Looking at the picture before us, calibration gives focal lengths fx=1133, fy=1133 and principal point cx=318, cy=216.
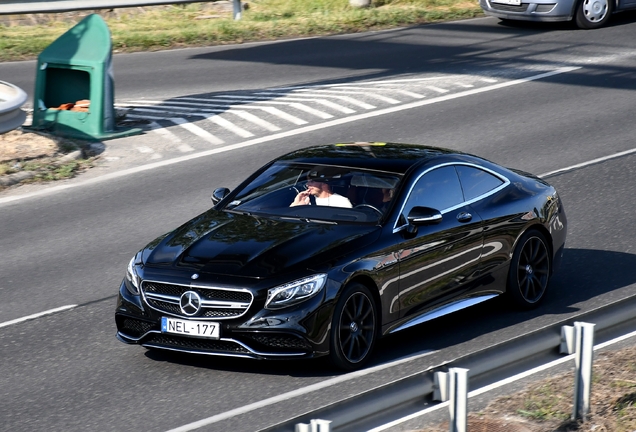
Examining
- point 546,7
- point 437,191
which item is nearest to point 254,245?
point 437,191

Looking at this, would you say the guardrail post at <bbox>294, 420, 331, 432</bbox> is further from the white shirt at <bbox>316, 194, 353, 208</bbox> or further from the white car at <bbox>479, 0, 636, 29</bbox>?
the white car at <bbox>479, 0, 636, 29</bbox>

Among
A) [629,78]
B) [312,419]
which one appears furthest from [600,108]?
[312,419]

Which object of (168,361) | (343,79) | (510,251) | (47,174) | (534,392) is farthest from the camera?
(343,79)

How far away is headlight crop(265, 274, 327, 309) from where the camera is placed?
24.8 ft

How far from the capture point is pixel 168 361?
8.21m

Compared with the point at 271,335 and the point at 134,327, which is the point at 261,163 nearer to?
the point at 134,327

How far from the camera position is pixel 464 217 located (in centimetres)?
898

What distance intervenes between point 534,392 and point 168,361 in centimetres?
264

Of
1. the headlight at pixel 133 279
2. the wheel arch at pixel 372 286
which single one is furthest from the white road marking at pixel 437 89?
the headlight at pixel 133 279

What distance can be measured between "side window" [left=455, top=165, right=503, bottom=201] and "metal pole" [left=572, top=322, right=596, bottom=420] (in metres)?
2.73

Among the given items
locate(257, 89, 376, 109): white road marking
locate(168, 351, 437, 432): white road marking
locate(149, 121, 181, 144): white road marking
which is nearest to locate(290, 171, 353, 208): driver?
locate(168, 351, 437, 432): white road marking

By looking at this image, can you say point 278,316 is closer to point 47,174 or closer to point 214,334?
point 214,334

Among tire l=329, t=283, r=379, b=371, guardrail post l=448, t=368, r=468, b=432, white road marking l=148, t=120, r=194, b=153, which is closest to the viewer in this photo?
guardrail post l=448, t=368, r=468, b=432

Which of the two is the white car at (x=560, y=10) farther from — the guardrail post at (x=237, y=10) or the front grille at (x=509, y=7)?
the guardrail post at (x=237, y=10)
